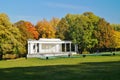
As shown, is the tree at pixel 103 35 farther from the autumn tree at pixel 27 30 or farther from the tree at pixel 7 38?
the tree at pixel 7 38

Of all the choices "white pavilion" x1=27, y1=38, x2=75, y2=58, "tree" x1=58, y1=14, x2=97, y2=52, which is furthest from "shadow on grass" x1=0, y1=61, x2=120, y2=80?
"tree" x1=58, y1=14, x2=97, y2=52

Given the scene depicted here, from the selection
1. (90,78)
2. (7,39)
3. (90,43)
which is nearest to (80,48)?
(90,43)

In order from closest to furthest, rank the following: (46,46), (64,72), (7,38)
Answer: (64,72) → (7,38) → (46,46)

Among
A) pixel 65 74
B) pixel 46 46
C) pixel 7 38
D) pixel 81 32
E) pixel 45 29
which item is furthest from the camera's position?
pixel 45 29

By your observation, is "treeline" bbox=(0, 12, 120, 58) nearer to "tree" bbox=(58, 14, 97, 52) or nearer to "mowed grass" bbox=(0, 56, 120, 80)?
"tree" bbox=(58, 14, 97, 52)

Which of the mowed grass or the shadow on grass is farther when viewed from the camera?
the mowed grass

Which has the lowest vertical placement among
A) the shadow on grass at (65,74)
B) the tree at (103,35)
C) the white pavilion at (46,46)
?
the shadow on grass at (65,74)

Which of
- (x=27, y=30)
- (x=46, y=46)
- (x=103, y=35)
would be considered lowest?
(x=46, y=46)

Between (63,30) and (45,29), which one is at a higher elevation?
(45,29)

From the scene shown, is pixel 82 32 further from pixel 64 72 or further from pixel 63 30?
pixel 64 72

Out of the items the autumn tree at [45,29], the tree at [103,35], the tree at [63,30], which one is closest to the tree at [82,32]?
the tree at [103,35]

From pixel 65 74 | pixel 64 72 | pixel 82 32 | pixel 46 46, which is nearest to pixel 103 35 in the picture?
pixel 82 32

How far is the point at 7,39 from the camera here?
5847cm

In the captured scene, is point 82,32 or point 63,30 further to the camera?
point 63,30
